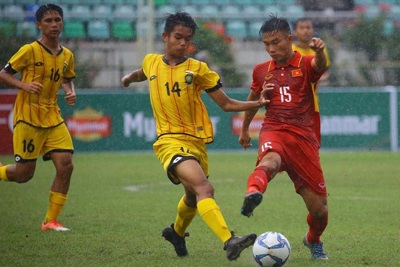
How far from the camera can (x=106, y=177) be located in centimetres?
1488

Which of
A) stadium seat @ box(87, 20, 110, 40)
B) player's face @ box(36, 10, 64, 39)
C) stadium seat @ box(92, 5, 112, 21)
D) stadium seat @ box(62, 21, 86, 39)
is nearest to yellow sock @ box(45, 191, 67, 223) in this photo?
player's face @ box(36, 10, 64, 39)

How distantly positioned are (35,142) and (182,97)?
2418 mm

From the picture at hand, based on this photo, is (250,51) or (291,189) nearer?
(291,189)

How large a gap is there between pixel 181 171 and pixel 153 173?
28.0 feet

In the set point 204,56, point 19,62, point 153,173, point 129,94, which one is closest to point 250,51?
point 204,56

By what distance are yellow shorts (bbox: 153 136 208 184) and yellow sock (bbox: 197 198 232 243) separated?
0.44 m

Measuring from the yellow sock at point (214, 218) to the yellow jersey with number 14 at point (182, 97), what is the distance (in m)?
0.73

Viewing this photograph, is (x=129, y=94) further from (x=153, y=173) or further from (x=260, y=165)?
(x=260, y=165)

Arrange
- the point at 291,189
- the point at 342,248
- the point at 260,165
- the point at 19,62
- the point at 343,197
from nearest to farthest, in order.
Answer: the point at 260,165, the point at 342,248, the point at 19,62, the point at 343,197, the point at 291,189

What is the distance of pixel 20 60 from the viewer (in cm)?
904

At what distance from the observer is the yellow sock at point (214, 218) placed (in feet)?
22.0

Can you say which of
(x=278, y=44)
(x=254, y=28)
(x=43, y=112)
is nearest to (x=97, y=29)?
(x=254, y=28)

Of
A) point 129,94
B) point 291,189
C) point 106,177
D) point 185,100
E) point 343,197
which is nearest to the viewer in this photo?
point 185,100

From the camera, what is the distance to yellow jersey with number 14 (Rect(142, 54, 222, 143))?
24.1ft
